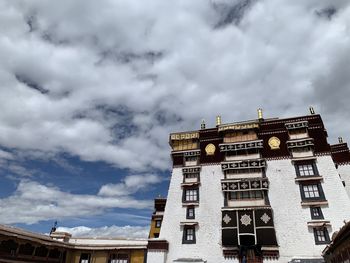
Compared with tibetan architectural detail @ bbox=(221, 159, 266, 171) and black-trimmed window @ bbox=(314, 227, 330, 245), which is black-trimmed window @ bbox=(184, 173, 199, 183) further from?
black-trimmed window @ bbox=(314, 227, 330, 245)

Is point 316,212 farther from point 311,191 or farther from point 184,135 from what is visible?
point 184,135

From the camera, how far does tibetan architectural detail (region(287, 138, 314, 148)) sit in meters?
31.9

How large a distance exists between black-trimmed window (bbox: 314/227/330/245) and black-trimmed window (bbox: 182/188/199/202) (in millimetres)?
13102

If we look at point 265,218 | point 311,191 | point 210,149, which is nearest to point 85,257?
point 210,149

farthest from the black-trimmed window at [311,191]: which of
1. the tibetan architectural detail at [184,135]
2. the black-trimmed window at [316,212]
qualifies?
the tibetan architectural detail at [184,135]

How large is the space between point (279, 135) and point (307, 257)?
539 inches

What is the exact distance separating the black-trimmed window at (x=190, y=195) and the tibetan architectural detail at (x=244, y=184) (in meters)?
3.53

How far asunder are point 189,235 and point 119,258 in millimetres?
8869

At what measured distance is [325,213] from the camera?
28.3 meters

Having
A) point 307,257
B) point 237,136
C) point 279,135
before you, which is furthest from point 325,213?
point 237,136

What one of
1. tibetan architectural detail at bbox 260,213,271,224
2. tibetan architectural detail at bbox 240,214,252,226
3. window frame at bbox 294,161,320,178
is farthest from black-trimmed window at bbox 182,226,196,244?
window frame at bbox 294,161,320,178

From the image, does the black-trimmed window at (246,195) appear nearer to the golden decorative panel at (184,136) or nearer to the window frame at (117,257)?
Answer: the golden decorative panel at (184,136)

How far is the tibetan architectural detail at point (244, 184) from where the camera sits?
3161 cm

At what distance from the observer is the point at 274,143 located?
33.9 m
